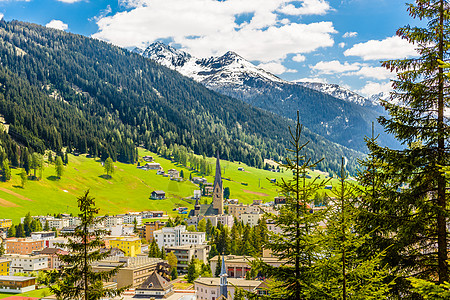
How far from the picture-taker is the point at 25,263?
12131cm

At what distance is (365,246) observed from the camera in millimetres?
17219

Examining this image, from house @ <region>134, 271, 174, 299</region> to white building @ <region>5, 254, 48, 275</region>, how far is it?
1916 inches

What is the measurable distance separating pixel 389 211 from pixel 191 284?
9716cm

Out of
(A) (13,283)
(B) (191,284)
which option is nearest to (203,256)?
(B) (191,284)

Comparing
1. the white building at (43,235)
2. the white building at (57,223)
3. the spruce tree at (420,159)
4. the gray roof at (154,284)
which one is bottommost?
the gray roof at (154,284)

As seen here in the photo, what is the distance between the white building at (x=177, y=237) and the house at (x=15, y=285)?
170ft

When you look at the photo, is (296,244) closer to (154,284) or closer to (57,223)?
(154,284)

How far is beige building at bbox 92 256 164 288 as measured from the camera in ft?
321

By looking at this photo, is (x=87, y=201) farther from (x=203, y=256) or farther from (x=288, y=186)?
(x=203, y=256)

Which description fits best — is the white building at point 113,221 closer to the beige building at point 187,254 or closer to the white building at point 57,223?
the white building at point 57,223

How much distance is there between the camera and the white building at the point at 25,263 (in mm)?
119625

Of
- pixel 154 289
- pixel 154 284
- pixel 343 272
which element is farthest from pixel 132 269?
pixel 343 272

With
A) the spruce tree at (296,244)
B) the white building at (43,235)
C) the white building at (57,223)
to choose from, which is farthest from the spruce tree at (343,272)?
the white building at (57,223)

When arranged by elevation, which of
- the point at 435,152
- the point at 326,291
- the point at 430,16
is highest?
the point at 430,16
